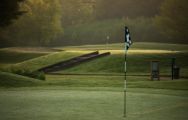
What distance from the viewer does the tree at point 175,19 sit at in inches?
3186

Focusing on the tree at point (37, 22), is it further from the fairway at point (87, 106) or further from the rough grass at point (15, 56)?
the fairway at point (87, 106)

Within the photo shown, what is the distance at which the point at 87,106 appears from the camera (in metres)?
16.8

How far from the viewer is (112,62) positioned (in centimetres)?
4778

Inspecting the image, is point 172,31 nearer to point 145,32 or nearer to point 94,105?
point 145,32

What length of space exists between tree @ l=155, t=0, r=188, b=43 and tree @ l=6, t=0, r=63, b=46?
1979cm

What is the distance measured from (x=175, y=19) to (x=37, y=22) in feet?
81.1

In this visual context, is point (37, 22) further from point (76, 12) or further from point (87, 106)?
point (87, 106)

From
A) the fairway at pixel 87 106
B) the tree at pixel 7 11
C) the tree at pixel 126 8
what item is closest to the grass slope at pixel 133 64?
the tree at pixel 7 11

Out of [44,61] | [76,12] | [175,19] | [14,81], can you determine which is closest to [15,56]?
[44,61]

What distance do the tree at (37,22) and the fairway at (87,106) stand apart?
56480 mm

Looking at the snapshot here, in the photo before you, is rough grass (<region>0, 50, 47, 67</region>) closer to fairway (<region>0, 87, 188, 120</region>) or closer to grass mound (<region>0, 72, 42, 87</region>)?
grass mound (<region>0, 72, 42, 87</region>)

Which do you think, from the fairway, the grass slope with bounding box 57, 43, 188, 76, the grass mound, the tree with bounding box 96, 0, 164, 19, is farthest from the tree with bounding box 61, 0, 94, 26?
the fairway

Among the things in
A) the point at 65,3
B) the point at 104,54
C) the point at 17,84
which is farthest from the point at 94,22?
the point at 17,84

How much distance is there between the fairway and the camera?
566 inches
